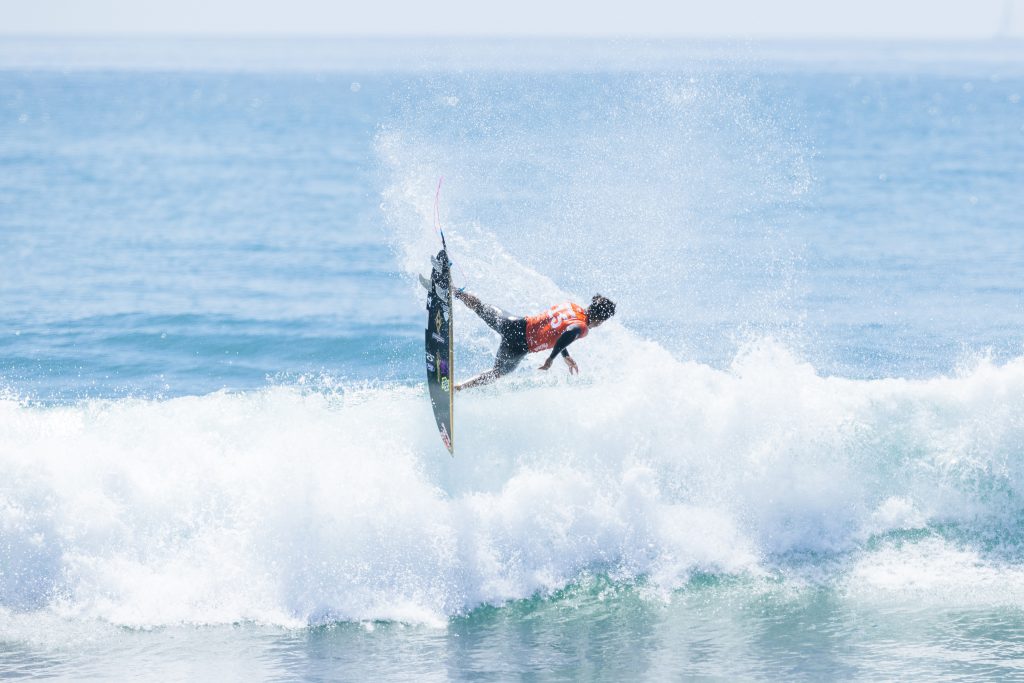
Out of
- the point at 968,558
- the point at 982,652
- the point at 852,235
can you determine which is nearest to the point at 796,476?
the point at 968,558

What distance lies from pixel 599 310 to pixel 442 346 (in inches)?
62.3

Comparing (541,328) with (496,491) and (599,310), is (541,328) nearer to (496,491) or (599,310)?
(599,310)

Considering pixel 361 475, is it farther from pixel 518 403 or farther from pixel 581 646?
pixel 581 646

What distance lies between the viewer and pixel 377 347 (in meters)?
17.5

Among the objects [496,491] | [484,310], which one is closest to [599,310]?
[484,310]

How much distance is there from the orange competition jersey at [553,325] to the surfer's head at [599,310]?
80 millimetres

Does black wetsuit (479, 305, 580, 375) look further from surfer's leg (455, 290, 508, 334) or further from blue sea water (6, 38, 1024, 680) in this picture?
blue sea water (6, 38, 1024, 680)

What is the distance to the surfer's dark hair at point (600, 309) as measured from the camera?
11.7m

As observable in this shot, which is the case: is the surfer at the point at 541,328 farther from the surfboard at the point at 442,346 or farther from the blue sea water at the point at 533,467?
the blue sea water at the point at 533,467

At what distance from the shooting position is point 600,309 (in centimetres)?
1177

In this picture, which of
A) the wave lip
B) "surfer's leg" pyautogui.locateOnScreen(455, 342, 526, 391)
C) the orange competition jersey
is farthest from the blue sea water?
the orange competition jersey

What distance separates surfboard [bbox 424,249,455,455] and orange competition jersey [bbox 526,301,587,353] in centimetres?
84

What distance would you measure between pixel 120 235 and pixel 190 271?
16.8 feet

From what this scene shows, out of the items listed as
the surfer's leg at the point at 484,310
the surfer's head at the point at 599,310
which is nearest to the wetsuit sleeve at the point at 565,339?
the surfer's head at the point at 599,310
